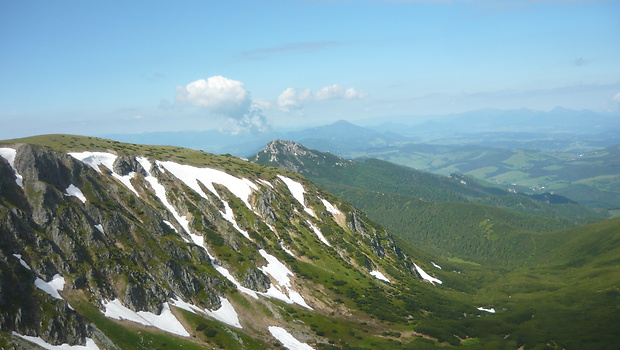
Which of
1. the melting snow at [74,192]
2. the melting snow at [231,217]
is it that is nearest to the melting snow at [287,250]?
the melting snow at [231,217]

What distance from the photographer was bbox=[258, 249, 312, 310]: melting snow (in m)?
138

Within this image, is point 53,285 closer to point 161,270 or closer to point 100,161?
point 161,270

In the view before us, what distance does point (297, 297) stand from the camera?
464ft

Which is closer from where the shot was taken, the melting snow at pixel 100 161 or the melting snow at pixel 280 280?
the melting snow at pixel 280 280

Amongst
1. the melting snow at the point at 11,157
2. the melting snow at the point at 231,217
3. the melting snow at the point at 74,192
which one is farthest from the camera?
the melting snow at the point at 231,217

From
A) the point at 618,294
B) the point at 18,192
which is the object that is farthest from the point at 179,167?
the point at 618,294

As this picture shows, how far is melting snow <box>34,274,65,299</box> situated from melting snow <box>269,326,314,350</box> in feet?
187

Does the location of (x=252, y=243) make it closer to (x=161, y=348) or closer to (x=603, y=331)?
(x=161, y=348)

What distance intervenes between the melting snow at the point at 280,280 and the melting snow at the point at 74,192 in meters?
68.0

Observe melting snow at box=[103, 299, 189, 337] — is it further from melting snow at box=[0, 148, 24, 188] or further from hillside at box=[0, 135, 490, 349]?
melting snow at box=[0, 148, 24, 188]

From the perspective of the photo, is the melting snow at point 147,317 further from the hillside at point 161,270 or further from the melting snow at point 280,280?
the melting snow at point 280,280

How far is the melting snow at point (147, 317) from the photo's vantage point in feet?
307

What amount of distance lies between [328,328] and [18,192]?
332 ft

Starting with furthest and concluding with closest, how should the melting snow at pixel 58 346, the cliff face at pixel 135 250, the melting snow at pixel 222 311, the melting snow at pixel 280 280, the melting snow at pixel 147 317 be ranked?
1. the melting snow at pixel 280 280
2. the melting snow at pixel 222 311
3. the melting snow at pixel 147 317
4. the cliff face at pixel 135 250
5. the melting snow at pixel 58 346
